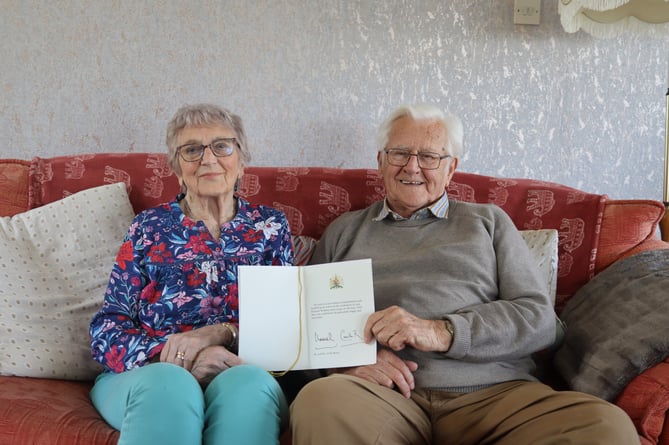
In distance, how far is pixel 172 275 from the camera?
1674 millimetres

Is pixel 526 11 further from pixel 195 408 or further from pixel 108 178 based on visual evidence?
pixel 195 408

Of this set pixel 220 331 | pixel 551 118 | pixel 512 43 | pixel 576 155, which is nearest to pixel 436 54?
pixel 512 43

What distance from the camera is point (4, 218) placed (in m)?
1.88

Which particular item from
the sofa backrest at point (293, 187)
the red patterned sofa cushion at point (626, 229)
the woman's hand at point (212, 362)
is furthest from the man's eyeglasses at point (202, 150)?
the red patterned sofa cushion at point (626, 229)

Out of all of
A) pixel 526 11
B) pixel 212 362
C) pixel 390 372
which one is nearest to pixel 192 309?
pixel 212 362

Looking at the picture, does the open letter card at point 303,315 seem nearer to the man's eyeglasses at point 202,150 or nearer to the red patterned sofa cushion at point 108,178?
the man's eyeglasses at point 202,150

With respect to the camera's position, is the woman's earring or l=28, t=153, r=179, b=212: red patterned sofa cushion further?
l=28, t=153, r=179, b=212: red patterned sofa cushion

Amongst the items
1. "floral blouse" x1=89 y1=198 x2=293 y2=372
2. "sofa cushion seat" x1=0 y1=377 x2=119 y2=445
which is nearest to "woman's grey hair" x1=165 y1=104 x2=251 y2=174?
"floral blouse" x1=89 y1=198 x2=293 y2=372

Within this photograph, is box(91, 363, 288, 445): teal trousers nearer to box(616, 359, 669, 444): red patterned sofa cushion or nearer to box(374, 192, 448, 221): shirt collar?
box(374, 192, 448, 221): shirt collar

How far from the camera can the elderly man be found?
52.0 inches

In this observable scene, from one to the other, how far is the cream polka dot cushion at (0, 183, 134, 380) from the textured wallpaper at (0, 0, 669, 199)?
450 mm

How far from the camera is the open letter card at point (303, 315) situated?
150 cm

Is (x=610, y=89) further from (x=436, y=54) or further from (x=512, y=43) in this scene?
(x=436, y=54)

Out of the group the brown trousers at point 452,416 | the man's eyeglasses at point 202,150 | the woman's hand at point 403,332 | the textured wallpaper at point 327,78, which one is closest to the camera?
the brown trousers at point 452,416
